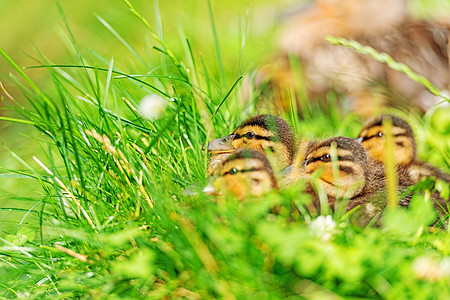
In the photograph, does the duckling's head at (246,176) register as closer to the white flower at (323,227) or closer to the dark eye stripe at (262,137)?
the white flower at (323,227)

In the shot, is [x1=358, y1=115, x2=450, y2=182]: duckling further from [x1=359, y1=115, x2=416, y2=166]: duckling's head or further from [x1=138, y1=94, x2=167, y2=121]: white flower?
[x1=138, y1=94, x2=167, y2=121]: white flower

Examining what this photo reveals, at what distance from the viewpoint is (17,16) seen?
7410mm

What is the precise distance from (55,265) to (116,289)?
1.50ft

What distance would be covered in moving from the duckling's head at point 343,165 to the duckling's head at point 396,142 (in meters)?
0.52

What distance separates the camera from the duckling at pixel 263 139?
322 centimetres

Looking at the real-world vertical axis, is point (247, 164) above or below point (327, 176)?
above

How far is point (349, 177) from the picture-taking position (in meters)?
2.97

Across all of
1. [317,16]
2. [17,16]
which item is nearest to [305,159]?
[317,16]

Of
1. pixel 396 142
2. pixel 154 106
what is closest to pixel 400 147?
pixel 396 142

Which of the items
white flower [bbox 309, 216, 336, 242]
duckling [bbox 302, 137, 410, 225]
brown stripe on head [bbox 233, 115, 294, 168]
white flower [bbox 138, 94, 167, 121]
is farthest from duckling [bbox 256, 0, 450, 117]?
white flower [bbox 309, 216, 336, 242]

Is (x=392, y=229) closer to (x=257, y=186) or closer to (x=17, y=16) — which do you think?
(x=257, y=186)

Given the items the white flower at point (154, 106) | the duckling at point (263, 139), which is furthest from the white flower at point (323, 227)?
the white flower at point (154, 106)

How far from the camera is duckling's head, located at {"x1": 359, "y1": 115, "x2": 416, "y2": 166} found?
11.6ft

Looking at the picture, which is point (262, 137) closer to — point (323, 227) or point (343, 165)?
point (343, 165)
